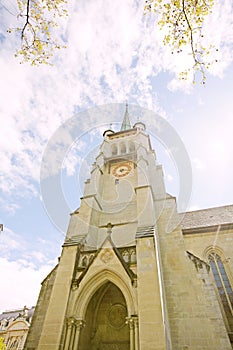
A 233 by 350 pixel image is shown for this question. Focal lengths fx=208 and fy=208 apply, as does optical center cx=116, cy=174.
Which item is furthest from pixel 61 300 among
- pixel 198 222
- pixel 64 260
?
pixel 198 222

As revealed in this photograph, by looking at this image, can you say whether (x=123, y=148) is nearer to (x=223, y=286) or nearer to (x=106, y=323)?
(x=223, y=286)

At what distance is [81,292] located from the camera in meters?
8.52

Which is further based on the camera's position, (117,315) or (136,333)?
(117,315)

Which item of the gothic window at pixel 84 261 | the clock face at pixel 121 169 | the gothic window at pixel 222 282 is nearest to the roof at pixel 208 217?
the gothic window at pixel 222 282

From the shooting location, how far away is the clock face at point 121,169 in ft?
53.6

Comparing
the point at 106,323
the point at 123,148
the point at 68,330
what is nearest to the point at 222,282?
the point at 106,323

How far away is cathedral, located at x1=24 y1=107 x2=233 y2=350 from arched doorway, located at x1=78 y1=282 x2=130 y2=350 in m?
0.03

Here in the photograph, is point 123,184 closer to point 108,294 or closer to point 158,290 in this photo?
point 108,294

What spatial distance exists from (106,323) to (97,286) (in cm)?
216

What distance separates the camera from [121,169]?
16875 millimetres

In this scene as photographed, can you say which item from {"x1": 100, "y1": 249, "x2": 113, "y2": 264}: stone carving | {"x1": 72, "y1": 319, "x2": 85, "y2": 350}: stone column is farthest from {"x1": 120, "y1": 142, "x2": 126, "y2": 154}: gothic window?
{"x1": 72, "y1": 319, "x2": 85, "y2": 350}: stone column

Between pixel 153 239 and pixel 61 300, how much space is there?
14.5ft

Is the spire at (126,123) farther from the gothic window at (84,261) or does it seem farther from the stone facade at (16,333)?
the stone facade at (16,333)

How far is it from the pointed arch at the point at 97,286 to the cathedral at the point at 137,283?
3 cm
